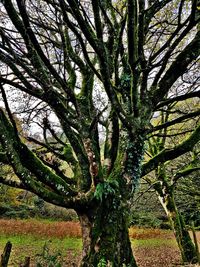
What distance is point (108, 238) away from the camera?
4.55 meters

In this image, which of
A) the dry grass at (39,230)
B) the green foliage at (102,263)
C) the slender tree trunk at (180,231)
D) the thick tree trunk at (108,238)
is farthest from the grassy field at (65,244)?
the green foliage at (102,263)

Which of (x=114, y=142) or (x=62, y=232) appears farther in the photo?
(x=62, y=232)

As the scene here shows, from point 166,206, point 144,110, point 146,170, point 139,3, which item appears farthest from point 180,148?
point 166,206

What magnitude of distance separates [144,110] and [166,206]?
628cm

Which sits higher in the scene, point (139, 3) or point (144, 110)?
point (139, 3)

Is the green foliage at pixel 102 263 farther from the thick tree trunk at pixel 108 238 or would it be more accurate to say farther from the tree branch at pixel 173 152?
the tree branch at pixel 173 152

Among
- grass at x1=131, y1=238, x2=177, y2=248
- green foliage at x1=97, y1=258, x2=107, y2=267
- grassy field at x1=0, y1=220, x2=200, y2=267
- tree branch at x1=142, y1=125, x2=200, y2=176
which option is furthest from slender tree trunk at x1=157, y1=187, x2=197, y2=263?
grass at x1=131, y1=238, x2=177, y2=248

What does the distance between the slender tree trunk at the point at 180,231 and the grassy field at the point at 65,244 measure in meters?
0.73

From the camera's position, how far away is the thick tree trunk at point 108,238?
4.44 metres

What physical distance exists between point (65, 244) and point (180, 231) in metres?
6.28

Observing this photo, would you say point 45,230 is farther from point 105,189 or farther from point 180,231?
point 105,189

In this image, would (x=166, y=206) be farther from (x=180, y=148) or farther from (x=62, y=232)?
(x=62, y=232)

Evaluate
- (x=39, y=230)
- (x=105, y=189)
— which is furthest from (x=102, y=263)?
(x=39, y=230)

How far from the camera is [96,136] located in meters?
6.90
